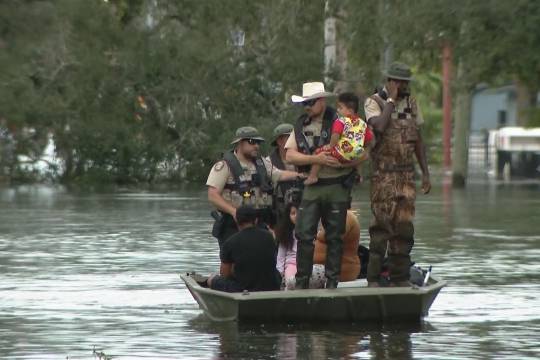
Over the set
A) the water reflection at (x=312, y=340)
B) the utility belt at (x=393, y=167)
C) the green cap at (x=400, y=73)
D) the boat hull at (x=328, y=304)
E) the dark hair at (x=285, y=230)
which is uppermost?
the green cap at (x=400, y=73)

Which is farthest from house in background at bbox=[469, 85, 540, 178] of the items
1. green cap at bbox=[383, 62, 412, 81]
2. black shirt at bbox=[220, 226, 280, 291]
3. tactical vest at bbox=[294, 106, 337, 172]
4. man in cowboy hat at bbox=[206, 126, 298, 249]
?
black shirt at bbox=[220, 226, 280, 291]

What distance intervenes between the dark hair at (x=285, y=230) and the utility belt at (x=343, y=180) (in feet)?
2.66

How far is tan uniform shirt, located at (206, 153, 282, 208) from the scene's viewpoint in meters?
15.0

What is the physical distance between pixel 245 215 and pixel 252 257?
0.38m

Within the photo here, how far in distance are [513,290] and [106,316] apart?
4.19 metres

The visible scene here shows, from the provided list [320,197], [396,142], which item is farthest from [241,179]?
[396,142]

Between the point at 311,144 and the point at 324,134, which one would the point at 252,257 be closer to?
the point at 311,144

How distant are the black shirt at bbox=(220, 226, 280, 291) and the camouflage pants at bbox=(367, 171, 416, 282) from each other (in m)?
0.92

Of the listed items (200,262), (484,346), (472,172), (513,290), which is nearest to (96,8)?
(472,172)

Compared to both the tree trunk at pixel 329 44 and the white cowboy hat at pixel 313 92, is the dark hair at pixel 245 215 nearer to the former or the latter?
the white cowboy hat at pixel 313 92

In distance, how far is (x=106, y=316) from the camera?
14.9 metres

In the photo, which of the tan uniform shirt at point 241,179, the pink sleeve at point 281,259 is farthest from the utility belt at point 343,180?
the pink sleeve at point 281,259

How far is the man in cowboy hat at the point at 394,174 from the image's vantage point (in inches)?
575

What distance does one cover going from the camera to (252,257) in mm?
14188
